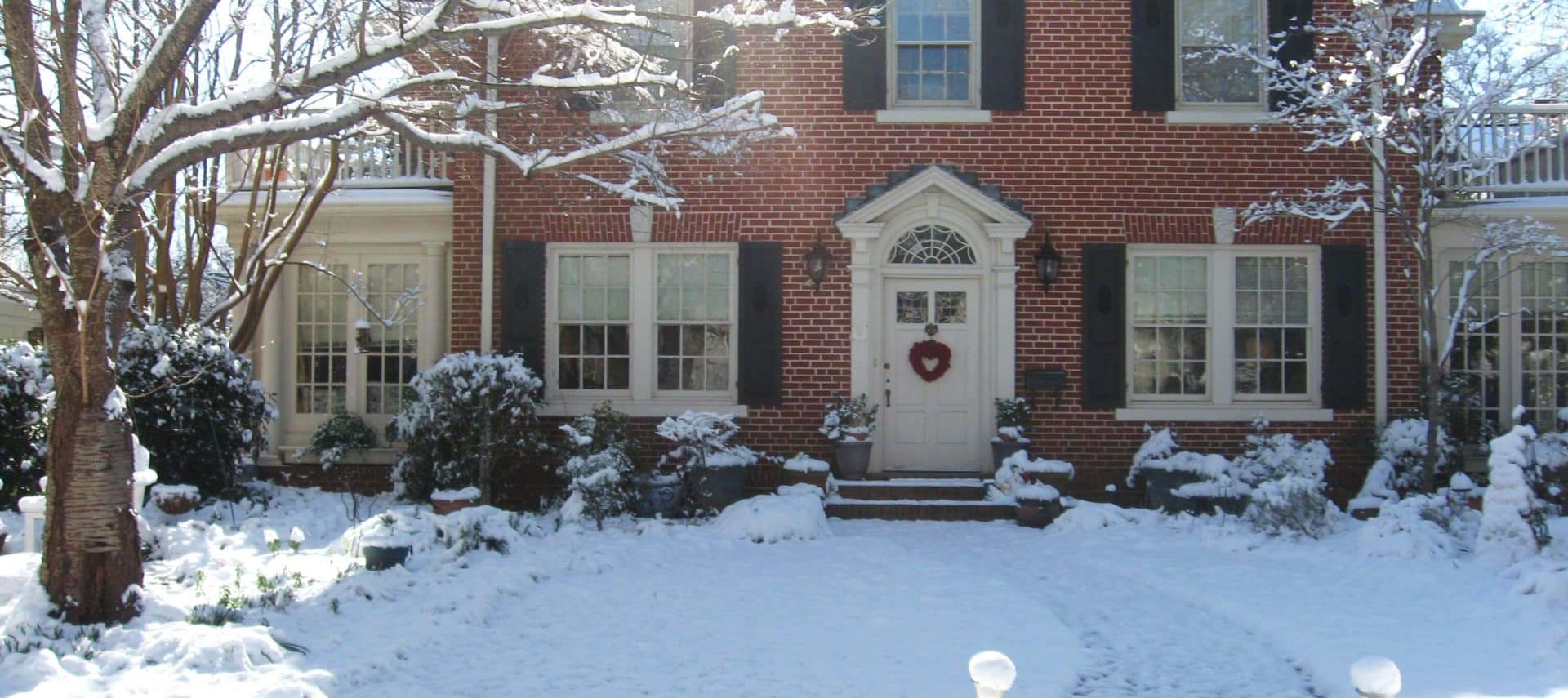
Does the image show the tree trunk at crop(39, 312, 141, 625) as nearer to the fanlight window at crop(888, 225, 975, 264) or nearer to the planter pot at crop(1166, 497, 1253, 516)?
the fanlight window at crop(888, 225, 975, 264)

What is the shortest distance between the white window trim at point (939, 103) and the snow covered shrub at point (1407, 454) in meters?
4.46

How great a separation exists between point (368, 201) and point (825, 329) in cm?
441

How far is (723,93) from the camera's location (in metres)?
11.2

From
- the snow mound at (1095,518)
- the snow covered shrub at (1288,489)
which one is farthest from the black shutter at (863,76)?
the snow covered shrub at (1288,489)

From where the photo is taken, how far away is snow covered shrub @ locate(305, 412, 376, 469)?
11.2m

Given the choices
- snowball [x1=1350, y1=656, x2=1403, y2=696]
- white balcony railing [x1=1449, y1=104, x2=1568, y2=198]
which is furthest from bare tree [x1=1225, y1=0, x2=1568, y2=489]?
snowball [x1=1350, y1=656, x2=1403, y2=696]

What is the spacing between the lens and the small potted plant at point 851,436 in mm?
10539

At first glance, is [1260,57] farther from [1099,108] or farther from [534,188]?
[534,188]

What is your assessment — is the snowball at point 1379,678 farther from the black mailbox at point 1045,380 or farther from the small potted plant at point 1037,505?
the black mailbox at point 1045,380

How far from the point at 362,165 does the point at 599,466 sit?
14.1 ft

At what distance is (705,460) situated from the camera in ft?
32.8

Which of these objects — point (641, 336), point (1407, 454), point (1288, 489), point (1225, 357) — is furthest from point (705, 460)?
point (1407, 454)

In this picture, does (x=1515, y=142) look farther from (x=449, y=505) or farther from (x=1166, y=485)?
(x=449, y=505)

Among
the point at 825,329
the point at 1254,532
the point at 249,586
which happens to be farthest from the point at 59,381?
the point at 1254,532
